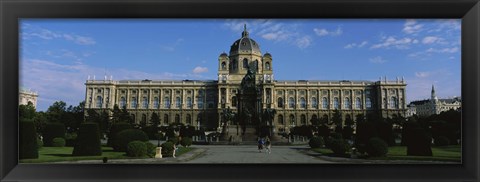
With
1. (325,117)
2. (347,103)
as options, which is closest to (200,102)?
(325,117)

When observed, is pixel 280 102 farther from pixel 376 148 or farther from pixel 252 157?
pixel 376 148

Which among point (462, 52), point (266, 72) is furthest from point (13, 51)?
point (266, 72)

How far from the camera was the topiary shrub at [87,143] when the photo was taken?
14.4m

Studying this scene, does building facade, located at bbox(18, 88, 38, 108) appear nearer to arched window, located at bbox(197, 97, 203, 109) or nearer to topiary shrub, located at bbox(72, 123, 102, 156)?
topiary shrub, located at bbox(72, 123, 102, 156)

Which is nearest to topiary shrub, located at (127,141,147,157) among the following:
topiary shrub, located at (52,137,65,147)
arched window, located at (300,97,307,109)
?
topiary shrub, located at (52,137,65,147)

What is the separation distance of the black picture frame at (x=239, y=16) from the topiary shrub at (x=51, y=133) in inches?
603

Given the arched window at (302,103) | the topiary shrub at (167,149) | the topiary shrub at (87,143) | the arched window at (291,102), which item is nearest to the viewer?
the topiary shrub at (87,143)

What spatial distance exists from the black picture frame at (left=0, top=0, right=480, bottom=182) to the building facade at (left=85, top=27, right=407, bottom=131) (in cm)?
6361

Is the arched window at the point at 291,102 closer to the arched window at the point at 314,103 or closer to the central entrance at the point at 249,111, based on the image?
the arched window at the point at 314,103

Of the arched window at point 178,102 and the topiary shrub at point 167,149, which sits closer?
the topiary shrub at point 167,149

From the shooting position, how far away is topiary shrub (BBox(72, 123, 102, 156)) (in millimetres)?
14414

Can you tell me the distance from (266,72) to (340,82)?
13042mm

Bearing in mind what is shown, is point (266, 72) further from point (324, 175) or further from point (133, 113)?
point (324, 175)

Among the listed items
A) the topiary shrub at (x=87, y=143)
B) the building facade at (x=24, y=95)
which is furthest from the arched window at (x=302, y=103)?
the topiary shrub at (x=87, y=143)
